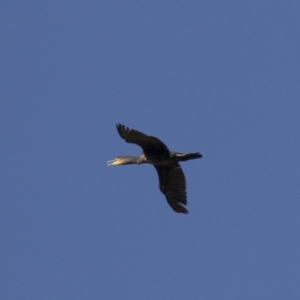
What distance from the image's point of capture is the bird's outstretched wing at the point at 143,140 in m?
25.3

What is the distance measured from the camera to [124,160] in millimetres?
28766

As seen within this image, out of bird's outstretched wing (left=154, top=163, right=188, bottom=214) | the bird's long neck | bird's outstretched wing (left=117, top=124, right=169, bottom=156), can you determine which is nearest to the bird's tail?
bird's outstretched wing (left=117, top=124, right=169, bottom=156)

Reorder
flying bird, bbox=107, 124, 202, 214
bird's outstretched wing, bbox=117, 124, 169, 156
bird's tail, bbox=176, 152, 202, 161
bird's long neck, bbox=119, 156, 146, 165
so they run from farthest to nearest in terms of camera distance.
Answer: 1. bird's long neck, bbox=119, 156, 146, 165
2. bird's tail, bbox=176, 152, 202, 161
3. flying bird, bbox=107, 124, 202, 214
4. bird's outstretched wing, bbox=117, 124, 169, 156

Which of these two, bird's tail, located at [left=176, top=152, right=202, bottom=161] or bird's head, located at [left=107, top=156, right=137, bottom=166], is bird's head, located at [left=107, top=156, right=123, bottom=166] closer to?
bird's head, located at [left=107, top=156, right=137, bottom=166]

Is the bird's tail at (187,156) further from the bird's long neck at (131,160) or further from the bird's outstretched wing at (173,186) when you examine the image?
the bird's outstretched wing at (173,186)

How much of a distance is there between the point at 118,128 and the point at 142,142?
157 cm

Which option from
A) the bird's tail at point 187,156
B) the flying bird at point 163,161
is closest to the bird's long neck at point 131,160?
the flying bird at point 163,161

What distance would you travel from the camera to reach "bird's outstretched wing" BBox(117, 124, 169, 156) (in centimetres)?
2532

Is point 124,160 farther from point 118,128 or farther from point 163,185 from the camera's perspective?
point 118,128

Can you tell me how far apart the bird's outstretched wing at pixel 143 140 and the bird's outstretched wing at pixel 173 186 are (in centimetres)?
180

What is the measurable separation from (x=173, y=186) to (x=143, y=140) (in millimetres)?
3188

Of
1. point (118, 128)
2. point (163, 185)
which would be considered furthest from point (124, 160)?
point (118, 128)

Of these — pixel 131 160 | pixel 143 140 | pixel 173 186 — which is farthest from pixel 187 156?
pixel 173 186

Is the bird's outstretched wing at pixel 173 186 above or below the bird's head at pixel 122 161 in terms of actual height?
below
